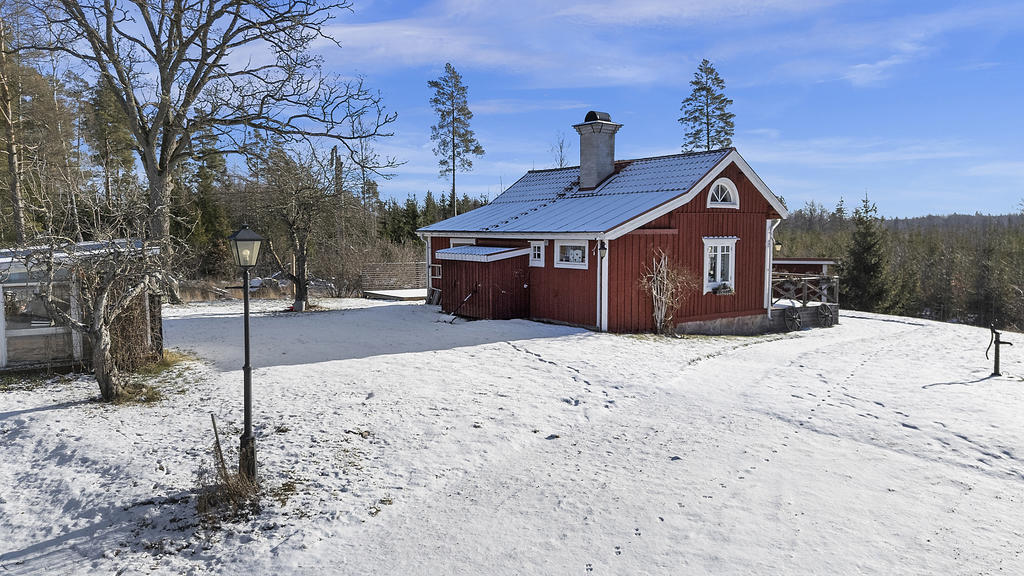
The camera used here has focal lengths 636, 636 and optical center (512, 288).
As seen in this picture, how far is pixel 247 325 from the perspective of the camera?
6164mm

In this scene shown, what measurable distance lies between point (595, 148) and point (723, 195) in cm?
386

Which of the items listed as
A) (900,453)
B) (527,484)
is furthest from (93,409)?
(900,453)

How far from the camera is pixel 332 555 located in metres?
4.92

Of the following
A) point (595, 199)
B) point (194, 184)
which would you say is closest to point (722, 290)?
point (595, 199)

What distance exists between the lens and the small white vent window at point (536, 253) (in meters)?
15.3

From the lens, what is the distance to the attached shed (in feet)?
49.9

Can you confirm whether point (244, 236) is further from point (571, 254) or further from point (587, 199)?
point (587, 199)

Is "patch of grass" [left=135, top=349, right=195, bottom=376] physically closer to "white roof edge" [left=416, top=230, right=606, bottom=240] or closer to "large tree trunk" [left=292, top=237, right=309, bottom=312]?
"large tree trunk" [left=292, top=237, right=309, bottom=312]

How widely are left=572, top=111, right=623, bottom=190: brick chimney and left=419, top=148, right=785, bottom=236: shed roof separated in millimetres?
291

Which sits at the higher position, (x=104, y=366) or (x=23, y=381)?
(x=104, y=366)

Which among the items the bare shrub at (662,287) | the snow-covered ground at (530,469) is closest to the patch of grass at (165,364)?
the snow-covered ground at (530,469)

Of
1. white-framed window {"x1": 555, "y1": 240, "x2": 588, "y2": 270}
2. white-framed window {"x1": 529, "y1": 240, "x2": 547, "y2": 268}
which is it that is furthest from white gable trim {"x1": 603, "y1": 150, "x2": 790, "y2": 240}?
white-framed window {"x1": 529, "y1": 240, "x2": 547, "y2": 268}

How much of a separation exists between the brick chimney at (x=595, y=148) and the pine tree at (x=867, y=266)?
17941 millimetres

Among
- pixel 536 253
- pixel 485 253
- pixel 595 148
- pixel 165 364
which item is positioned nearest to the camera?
pixel 165 364
